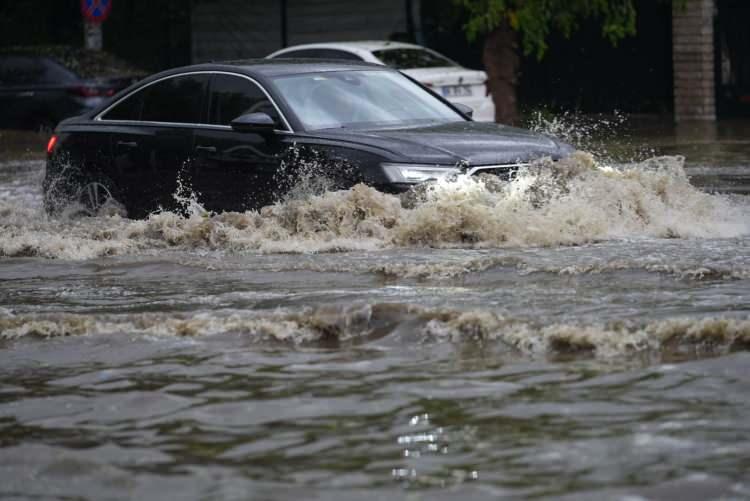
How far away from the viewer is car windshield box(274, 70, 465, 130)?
1088 centimetres

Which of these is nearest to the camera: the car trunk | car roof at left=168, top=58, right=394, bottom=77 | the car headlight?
the car headlight

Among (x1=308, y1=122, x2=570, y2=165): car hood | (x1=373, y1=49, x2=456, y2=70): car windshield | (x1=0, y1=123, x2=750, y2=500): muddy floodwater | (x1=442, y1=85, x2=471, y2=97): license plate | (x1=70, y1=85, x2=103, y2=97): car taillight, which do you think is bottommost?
(x1=0, y1=123, x2=750, y2=500): muddy floodwater

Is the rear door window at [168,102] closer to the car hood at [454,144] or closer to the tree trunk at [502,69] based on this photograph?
the car hood at [454,144]

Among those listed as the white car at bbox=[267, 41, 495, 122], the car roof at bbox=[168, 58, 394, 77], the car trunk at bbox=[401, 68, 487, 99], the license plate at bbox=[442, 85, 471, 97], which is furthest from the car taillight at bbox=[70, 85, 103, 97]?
the car roof at bbox=[168, 58, 394, 77]

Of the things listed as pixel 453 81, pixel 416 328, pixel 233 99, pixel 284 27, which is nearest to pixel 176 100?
pixel 233 99

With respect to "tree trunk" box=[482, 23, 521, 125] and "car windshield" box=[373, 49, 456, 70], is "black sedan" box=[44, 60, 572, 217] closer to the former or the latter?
"tree trunk" box=[482, 23, 521, 125]

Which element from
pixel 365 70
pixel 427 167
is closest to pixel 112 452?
pixel 427 167

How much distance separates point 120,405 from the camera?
599 cm

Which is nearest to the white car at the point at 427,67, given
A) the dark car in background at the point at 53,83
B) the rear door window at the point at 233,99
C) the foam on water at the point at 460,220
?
the dark car in background at the point at 53,83

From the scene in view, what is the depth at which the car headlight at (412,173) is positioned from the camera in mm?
10047

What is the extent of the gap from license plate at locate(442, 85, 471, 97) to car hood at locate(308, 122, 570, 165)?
30.3 feet

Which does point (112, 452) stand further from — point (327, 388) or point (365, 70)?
point (365, 70)

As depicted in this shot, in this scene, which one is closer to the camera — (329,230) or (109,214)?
(329,230)

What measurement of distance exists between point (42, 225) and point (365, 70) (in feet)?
9.17
